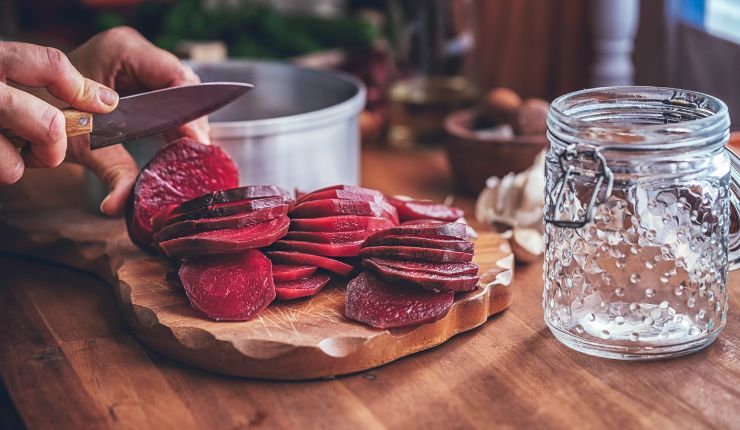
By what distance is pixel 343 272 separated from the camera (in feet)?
4.51

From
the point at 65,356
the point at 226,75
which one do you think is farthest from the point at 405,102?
the point at 65,356

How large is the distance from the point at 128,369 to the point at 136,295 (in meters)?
0.13

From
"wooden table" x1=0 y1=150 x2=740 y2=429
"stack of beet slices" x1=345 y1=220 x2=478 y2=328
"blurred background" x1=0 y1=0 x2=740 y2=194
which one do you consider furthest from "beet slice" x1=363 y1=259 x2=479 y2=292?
"blurred background" x1=0 y1=0 x2=740 y2=194

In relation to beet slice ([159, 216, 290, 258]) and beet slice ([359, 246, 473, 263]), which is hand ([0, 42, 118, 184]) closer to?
beet slice ([159, 216, 290, 258])

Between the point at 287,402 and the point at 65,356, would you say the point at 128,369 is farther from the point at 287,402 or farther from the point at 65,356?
the point at 287,402

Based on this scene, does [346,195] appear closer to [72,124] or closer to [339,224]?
[339,224]

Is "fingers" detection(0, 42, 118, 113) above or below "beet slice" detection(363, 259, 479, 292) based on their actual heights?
above

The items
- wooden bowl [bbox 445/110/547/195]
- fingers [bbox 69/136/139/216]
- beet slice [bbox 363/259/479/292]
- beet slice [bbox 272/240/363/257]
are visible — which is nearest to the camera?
beet slice [bbox 363/259/479/292]

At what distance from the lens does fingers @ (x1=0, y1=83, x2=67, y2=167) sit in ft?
4.26

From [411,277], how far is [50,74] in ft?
2.05

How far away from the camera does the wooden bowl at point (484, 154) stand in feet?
6.40

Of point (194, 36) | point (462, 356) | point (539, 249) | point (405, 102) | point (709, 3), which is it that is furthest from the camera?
point (194, 36)

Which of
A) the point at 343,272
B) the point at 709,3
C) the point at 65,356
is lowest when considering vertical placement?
the point at 65,356

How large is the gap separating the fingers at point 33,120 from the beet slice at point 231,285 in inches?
11.2
